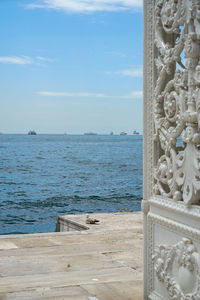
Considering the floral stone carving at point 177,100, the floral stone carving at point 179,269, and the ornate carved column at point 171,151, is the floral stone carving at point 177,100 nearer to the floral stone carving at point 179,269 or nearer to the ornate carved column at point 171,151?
the ornate carved column at point 171,151

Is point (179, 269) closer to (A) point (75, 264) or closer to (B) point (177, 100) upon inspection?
(B) point (177, 100)

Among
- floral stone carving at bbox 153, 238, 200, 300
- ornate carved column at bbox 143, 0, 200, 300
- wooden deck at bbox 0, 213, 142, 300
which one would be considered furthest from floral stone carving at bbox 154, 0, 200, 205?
wooden deck at bbox 0, 213, 142, 300

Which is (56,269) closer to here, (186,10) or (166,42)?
(166,42)

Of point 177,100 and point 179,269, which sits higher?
point 177,100

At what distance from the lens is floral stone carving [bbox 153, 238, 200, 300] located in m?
3.62

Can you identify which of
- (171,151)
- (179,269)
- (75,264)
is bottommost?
(75,264)

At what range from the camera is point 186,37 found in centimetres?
356

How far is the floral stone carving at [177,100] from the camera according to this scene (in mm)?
3502

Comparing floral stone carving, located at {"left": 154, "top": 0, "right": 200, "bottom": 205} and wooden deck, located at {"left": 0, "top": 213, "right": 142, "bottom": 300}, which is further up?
floral stone carving, located at {"left": 154, "top": 0, "right": 200, "bottom": 205}

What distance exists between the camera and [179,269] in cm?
383

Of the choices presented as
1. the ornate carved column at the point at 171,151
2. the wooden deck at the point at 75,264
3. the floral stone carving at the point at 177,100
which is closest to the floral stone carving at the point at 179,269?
the ornate carved column at the point at 171,151

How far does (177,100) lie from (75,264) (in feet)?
10.9

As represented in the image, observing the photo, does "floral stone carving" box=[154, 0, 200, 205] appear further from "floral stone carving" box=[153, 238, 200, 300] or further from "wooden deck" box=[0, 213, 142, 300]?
"wooden deck" box=[0, 213, 142, 300]

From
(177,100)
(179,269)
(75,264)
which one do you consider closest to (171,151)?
(177,100)
